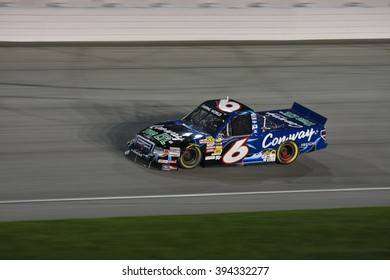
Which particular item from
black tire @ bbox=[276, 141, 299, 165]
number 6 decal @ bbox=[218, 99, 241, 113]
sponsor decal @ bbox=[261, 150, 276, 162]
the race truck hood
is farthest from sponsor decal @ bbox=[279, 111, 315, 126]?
the race truck hood

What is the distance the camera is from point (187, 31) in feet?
64.7

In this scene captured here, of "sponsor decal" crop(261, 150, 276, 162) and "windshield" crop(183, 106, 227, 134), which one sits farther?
"sponsor decal" crop(261, 150, 276, 162)

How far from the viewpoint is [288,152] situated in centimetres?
1376

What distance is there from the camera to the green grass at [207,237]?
376 inches

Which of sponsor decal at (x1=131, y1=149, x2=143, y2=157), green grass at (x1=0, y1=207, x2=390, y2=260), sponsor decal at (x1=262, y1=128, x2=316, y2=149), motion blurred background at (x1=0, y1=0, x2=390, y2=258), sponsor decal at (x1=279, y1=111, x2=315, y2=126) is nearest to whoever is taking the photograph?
green grass at (x1=0, y1=207, x2=390, y2=260)

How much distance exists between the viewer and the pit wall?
19.0m

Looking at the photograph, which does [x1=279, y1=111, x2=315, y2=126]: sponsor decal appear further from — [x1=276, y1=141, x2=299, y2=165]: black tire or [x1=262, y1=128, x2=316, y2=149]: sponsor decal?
[x1=276, y1=141, x2=299, y2=165]: black tire

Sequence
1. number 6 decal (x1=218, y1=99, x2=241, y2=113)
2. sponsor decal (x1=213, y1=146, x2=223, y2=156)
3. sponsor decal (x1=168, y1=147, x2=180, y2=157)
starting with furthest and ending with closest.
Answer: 1. number 6 decal (x1=218, y1=99, x2=241, y2=113)
2. sponsor decal (x1=213, y1=146, x2=223, y2=156)
3. sponsor decal (x1=168, y1=147, x2=180, y2=157)

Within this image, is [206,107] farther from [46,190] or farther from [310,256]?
[310,256]

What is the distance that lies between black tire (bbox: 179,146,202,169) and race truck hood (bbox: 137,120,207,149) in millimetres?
191

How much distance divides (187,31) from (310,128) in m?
6.91

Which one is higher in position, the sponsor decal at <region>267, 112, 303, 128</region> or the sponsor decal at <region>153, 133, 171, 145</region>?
the sponsor decal at <region>267, 112, 303, 128</region>

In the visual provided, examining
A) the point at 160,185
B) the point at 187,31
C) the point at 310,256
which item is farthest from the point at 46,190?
the point at 187,31

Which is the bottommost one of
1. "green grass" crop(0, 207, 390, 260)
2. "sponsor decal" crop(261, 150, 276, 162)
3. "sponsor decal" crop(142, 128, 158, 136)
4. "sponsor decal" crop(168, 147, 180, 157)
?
"green grass" crop(0, 207, 390, 260)
